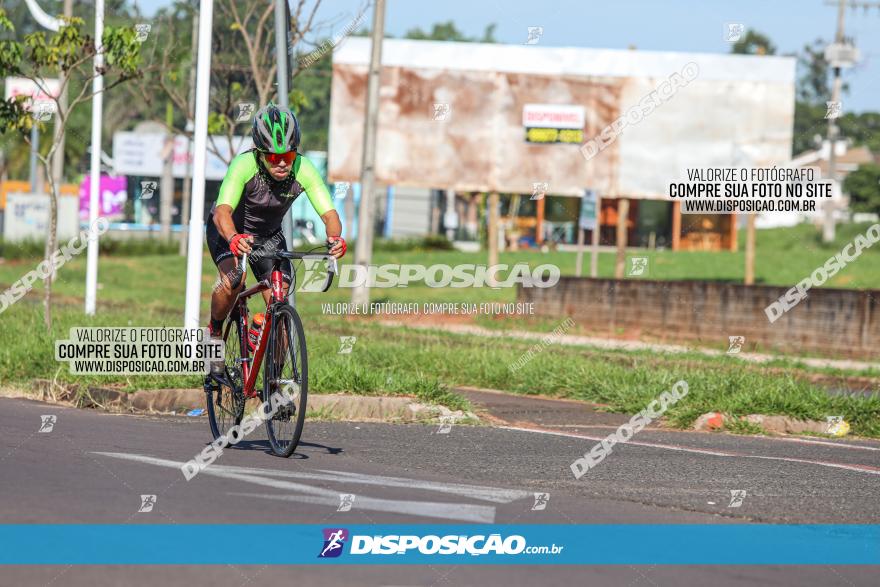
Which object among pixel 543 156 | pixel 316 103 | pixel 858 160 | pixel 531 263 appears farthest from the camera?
pixel 858 160

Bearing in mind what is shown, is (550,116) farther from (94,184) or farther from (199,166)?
(199,166)

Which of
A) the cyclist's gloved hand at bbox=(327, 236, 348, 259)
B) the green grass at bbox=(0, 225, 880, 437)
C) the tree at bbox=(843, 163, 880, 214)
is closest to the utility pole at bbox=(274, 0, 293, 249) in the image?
the green grass at bbox=(0, 225, 880, 437)

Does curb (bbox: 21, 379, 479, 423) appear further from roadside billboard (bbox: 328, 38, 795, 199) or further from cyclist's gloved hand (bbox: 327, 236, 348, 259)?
roadside billboard (bbox: 328, 38, 795, 199)

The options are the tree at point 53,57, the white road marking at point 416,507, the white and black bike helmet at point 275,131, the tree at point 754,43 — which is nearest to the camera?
the white road marking at point 416,507

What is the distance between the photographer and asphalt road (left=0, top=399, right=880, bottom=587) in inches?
221

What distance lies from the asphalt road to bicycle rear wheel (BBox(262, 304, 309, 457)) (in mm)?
170

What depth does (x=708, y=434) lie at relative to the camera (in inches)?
461

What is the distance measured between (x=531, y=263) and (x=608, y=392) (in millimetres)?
26345

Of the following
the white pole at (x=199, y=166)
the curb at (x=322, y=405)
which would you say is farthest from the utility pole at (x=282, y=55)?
the curb at (x=322, y=405)

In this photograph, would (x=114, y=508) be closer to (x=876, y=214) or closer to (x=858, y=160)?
(x=876, y=214)

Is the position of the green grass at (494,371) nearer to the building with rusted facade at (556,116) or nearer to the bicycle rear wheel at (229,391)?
the bicycle rear wheel at (229,391)

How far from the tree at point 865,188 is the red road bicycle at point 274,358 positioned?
83648 millimetres

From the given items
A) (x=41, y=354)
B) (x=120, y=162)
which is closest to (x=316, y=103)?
(x=120, y=162)

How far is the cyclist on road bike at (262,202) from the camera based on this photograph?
8.65 metres
